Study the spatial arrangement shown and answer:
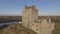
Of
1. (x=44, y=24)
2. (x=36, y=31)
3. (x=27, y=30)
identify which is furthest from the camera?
(x=27, y=30)

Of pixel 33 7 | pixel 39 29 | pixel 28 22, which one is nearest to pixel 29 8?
pixel 33 7

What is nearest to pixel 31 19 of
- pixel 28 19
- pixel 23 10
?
pixel 28 19

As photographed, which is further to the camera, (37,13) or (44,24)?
(37,13)

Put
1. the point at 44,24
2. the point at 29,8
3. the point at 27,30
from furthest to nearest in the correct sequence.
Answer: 1. the point at 29,8
2. the point at 27,30
3. the point at 44,24

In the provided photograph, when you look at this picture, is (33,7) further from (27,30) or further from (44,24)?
(44,24)

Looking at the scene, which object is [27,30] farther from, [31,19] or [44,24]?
[44,24]

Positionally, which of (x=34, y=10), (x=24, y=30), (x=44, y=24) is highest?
(x=34, y=10)

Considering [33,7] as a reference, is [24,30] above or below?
below
